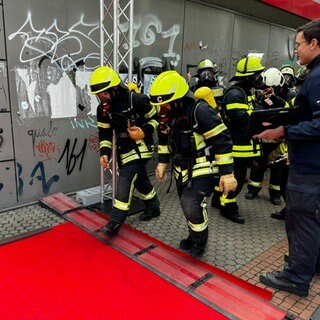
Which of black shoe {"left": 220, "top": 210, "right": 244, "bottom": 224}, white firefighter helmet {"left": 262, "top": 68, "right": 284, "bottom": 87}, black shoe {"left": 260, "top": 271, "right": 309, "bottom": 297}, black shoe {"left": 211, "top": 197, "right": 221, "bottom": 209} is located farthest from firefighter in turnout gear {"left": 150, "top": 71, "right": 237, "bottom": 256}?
white firefighter helmet {"left": 262, "top": 68, "right": 284, "bottom": 87}

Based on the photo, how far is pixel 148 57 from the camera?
17.9 ft

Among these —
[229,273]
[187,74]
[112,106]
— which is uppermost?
[187,74]

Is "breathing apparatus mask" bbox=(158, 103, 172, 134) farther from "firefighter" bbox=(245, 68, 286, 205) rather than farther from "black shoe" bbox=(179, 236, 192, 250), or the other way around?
"firefighter" bbox=(245, 68, 286, 205)

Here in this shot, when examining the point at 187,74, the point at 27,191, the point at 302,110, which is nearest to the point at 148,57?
the point at 187,74

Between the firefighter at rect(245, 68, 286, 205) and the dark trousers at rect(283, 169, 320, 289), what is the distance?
1.71m

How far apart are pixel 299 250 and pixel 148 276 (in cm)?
129

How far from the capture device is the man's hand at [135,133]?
11.2 feet

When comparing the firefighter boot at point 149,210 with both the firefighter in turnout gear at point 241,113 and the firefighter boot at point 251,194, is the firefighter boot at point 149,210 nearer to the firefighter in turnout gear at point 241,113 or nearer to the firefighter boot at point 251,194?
the firefighter in turnout gear at point 241,113

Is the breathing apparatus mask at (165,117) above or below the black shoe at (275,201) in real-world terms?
above

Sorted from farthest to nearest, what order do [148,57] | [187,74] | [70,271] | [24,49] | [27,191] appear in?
1. [187,74]
2. [148,57]
3. [27,191]
4. [24,49]
5. [70,271]

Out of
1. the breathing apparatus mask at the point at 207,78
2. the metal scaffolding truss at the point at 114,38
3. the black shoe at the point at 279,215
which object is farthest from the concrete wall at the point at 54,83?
the black shoe at the point at 279,215

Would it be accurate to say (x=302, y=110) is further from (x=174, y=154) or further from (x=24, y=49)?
(x=24, y=49)

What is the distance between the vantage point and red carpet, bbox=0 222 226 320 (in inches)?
94.4

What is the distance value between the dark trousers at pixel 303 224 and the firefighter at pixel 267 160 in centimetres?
171
